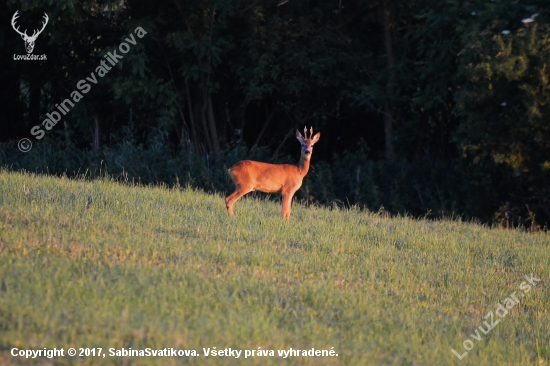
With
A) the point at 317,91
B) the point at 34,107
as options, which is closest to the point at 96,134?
the point at 34,107

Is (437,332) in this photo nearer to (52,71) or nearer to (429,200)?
(429,200)

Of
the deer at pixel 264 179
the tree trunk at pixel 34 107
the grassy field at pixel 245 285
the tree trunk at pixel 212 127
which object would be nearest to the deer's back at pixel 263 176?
the deer at pixel 264 179

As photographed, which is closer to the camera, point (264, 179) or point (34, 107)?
point (264, 179)

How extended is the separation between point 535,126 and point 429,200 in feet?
17.0

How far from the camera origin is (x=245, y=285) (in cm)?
736

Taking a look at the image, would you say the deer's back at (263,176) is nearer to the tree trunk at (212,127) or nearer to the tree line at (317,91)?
the tree line at (317,91)

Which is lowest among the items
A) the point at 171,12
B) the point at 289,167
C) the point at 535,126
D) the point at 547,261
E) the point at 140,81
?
the point at 547,261

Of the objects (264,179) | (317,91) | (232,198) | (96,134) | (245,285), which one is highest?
(317,91)

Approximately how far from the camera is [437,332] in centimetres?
734

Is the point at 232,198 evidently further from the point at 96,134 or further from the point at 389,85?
the point at 96,134

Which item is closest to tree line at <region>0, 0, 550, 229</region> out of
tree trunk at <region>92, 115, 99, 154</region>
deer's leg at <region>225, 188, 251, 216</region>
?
tree trunk at <region>92, 115, 99, 154</region>

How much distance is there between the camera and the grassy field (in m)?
5.67

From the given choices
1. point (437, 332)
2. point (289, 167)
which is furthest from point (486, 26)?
point (437, 332)

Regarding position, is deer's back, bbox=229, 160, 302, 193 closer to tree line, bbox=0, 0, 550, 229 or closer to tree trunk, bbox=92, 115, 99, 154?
tree line, bbox=0, 0, 550, 229
